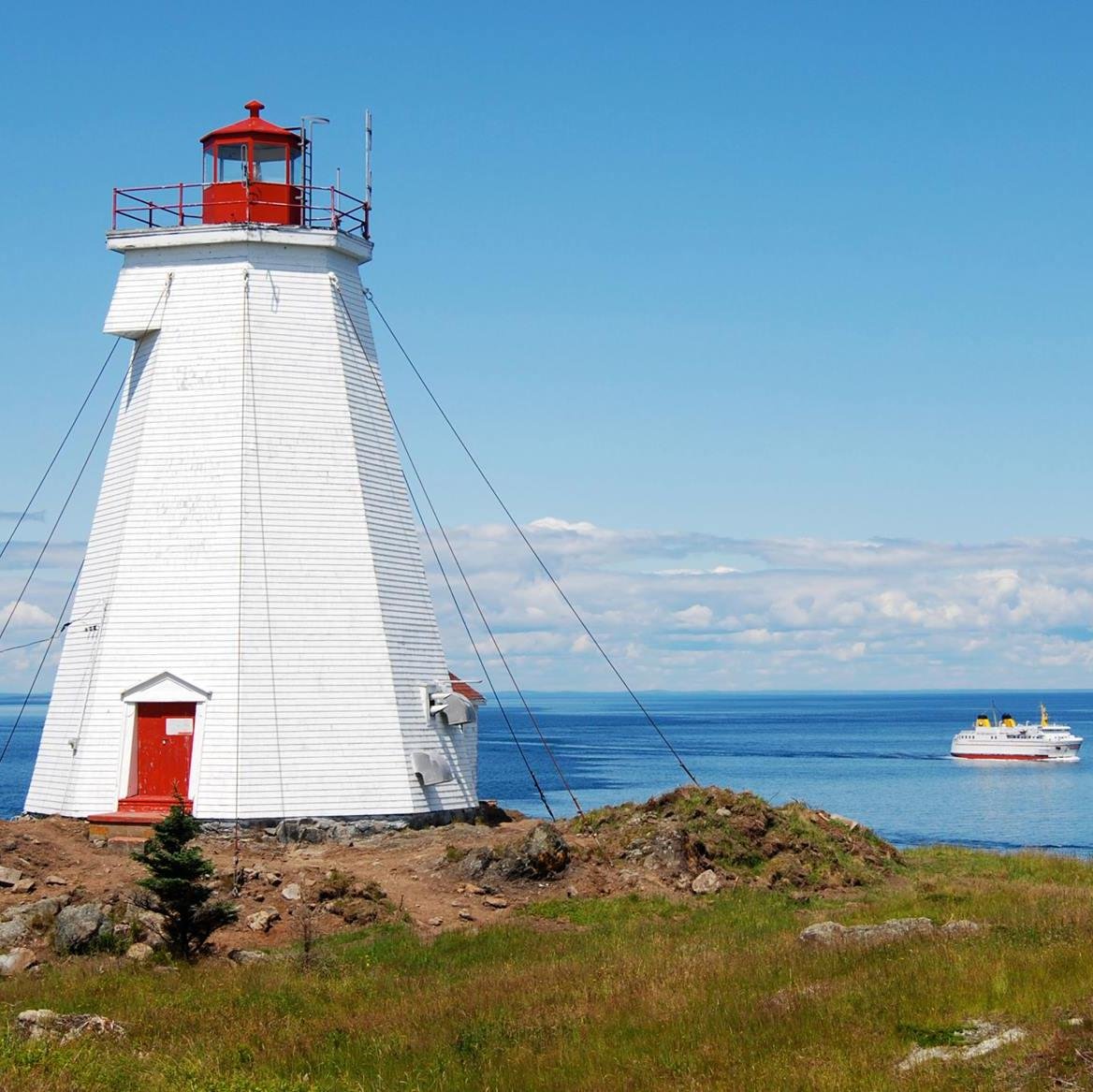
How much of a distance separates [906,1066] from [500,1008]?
452 cm

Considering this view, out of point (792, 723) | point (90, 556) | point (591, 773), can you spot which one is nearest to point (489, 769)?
point (591, 773)

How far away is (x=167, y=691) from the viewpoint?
83.2ft

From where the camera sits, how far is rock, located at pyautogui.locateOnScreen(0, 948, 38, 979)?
17.5m

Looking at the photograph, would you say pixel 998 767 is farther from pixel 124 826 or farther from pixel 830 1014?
pixel 830 1014

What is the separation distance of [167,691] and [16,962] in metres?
8.01

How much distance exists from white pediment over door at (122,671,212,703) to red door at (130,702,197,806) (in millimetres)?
193

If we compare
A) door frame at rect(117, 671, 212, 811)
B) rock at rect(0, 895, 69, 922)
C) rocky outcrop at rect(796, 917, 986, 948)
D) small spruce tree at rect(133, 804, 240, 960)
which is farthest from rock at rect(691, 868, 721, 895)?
rock at rect(0, 895, 69, 922)

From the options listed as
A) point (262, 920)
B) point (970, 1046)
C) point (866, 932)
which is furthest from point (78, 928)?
point (970, 1046)

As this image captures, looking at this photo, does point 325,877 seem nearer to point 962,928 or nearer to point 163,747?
point 163,747

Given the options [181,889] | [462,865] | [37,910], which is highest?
[181,889]

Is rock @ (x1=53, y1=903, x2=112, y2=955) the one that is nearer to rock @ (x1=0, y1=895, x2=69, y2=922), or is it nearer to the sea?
rock @ (x1=0, y1=895, x2=69, y2=922)

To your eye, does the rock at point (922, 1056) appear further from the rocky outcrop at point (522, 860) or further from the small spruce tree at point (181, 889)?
the rocky outcrop at point (522, 860)

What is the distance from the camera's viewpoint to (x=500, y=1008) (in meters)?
14.8

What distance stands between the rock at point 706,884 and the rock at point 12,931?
9.64 m
